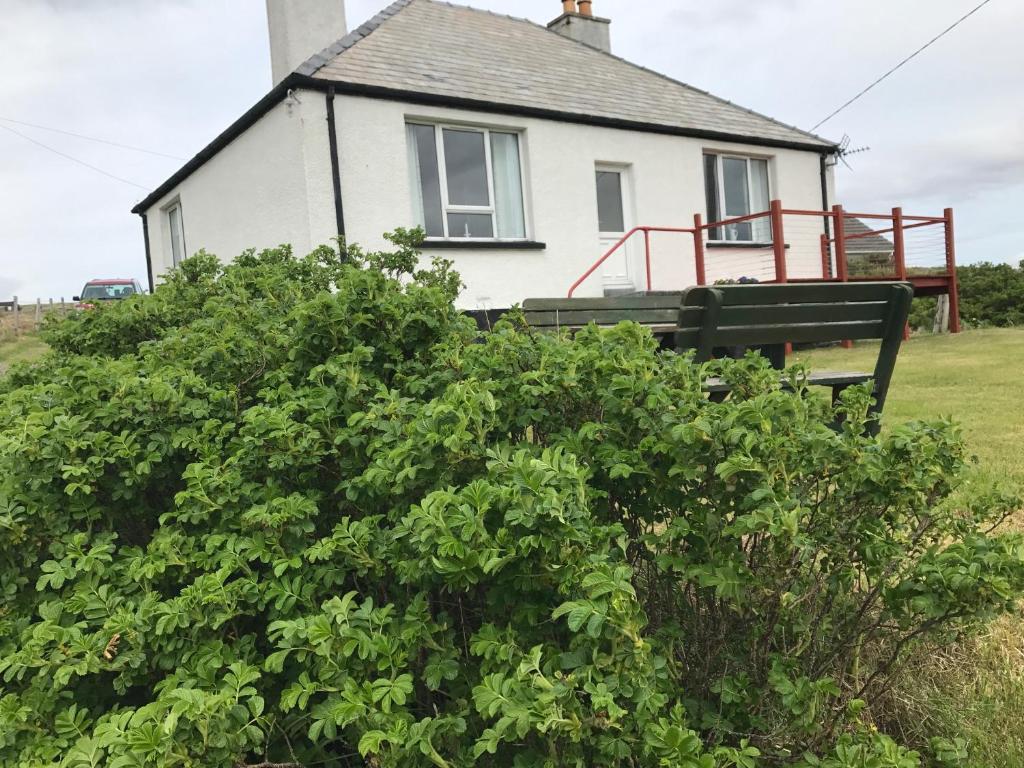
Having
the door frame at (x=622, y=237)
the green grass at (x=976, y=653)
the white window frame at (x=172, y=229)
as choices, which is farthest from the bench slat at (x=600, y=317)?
the white window frame at (x=172, y=229)

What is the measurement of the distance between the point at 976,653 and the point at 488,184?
33.4 feet

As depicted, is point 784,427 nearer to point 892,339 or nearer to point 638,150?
point 892,339

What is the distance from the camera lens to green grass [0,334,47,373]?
65.2ft

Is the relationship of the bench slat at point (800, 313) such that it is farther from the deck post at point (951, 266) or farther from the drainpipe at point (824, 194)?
the deck post at point (951, 266)

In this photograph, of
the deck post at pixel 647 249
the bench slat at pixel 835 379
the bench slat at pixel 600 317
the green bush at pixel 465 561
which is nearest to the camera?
the green bush at pixel 465 561

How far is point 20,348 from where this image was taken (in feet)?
73.9

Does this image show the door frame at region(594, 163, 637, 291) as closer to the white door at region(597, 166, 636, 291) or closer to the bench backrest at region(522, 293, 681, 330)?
the white door at region(597, 166, 636, 291)

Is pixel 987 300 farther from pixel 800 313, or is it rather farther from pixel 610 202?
pixel 800 313

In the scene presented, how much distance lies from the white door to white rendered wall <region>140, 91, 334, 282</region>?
16.2ft

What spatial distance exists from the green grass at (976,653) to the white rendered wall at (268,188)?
7338 millimetres

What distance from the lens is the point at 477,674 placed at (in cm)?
192

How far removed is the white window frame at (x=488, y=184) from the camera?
11.4 metres

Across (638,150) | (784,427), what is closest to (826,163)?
(638,150)

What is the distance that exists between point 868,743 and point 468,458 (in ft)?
3.86
